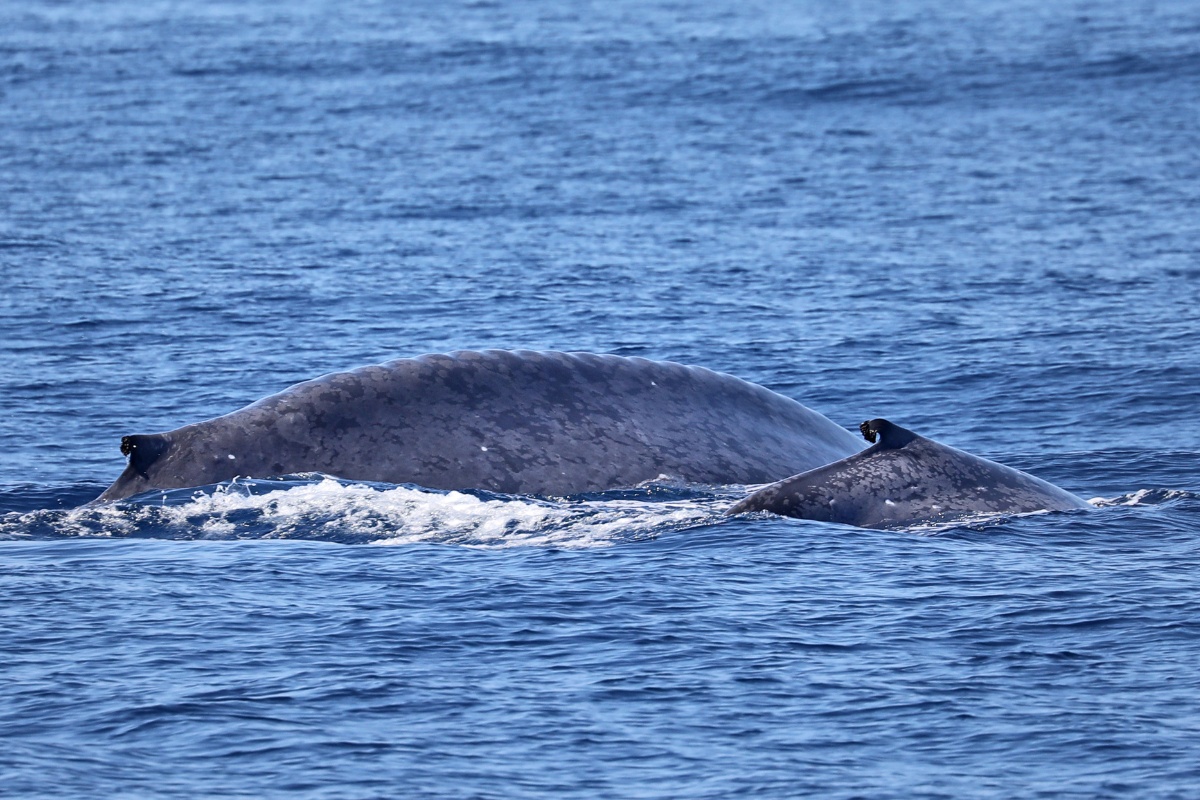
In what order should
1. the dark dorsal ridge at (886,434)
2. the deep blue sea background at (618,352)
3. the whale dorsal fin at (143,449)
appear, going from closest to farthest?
the deep blue sea background at (618,352), the whale dorsal fin at (143,449), the dark dorsal ridge at (886,434)

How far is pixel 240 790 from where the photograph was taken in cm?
903

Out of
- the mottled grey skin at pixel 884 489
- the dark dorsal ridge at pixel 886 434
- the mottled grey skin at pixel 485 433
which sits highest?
the mottled grey skin at pixel 485 433

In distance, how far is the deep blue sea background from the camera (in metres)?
9.87

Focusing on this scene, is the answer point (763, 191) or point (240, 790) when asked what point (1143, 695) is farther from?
point (763, 191)

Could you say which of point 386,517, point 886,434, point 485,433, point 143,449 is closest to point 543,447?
point 485,433

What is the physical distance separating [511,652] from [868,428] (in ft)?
11.5

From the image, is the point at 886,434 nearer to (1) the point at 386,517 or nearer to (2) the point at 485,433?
(2) the point at 485,433

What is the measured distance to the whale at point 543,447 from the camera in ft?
43.7

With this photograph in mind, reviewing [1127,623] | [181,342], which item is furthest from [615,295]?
[1127,623]

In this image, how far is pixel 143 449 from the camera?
13.3 metres

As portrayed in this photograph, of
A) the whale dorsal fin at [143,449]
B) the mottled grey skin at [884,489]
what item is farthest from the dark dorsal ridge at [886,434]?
the whale dorsal fin at [143,449]

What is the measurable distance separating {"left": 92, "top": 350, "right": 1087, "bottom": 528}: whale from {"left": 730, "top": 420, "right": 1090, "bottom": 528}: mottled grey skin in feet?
0.03

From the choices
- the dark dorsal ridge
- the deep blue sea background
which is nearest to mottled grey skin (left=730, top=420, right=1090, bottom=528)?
the dark dorsal ridge

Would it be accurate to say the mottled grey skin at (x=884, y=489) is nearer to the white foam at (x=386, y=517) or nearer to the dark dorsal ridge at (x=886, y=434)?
the dark dorsal ridge at (x=886, y=434)
